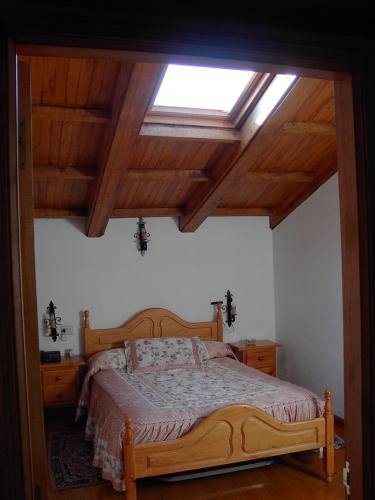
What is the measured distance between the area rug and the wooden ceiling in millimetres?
1989

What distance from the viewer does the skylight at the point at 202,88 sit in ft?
11.9

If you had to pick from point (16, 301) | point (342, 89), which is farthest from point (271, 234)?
point (16, 301)

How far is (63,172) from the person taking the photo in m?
4.23

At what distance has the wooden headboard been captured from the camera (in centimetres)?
532

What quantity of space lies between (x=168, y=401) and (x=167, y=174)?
194 centimetres

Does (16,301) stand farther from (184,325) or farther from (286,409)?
(184,325)

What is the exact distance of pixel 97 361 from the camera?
4922 mm

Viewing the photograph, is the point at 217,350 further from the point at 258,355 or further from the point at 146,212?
the point at 146,212

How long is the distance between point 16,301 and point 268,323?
5229mm

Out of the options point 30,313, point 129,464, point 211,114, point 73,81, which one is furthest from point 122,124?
point 30,313

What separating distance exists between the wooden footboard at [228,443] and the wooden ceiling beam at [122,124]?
1830mm

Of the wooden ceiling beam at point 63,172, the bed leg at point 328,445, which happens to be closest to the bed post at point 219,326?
the bed leg at point 328,445

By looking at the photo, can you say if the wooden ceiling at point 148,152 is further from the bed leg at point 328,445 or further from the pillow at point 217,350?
the bed leg at point 328,445

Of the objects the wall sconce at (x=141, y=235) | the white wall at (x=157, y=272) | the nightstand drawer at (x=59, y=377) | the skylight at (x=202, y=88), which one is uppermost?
the skylight at (x=202, y=88)
